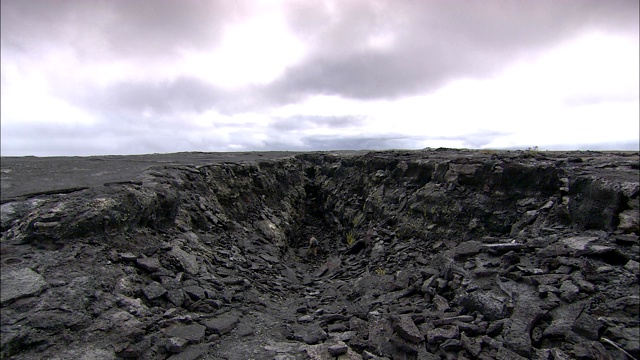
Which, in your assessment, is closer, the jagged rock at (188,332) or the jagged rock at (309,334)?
the jagged rock at (188,332)

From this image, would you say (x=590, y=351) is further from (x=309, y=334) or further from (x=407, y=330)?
(x=309, y=334)

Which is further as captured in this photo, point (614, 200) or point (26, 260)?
point (614, 200)

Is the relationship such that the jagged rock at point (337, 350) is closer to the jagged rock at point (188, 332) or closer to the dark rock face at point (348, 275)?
the dark rock face at point (348, 275)

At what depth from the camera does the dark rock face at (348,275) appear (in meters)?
4.23

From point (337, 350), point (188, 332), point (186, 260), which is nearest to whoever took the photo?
point (337, 350)

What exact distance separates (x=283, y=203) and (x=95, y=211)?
8.20 m

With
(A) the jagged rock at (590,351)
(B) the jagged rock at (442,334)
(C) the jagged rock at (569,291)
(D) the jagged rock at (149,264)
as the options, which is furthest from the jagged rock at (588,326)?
(D) the jagged rock at (149,264)

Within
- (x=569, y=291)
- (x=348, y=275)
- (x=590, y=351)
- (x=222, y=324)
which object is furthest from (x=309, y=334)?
(x=569, y=291)

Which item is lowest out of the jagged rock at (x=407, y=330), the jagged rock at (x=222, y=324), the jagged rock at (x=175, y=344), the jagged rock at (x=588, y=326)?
the jagged rock at (x=222, y=324)

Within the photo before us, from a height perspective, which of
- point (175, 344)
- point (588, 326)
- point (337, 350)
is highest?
point (588, 326)

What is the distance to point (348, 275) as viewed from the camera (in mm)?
8578

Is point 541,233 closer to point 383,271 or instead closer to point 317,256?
point 383,271

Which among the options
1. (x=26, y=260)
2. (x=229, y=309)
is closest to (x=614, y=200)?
(x=229, y=309)

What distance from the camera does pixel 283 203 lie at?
1356cm
